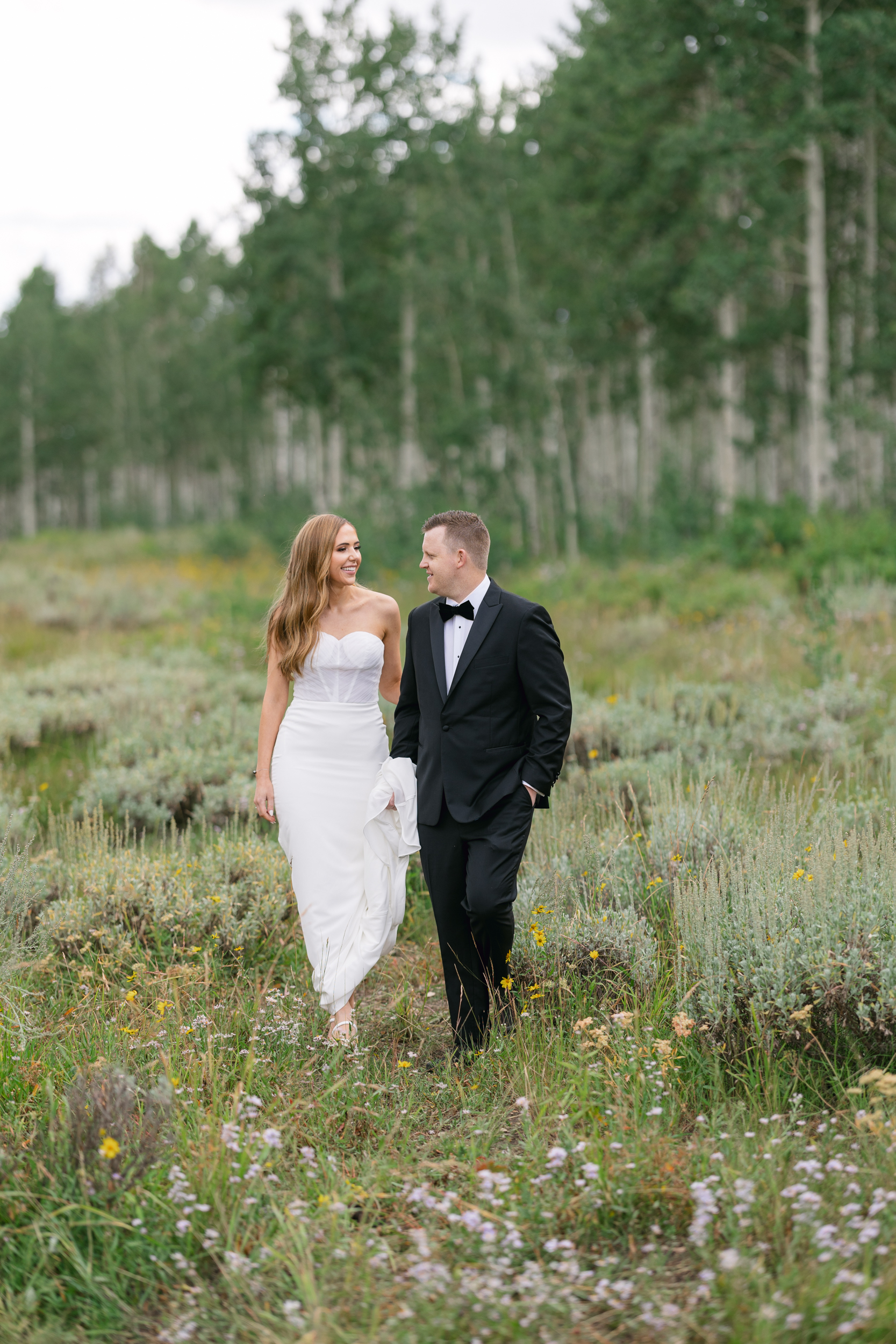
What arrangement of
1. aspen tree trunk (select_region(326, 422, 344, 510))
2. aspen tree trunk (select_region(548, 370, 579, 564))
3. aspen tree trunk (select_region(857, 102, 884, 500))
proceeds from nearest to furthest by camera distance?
aspen tree trunk (select_region(857, 102, 884, 500)) < aspen tree trunk (select_region(548, 370, 579, 564)) < aspen tree trunk (select_region(326, 422, 344, 510))

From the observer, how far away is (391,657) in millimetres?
4773

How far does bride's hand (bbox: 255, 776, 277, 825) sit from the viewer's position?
4.54m

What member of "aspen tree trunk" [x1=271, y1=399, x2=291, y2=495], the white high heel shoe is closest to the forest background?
"aspen tree trunk" [x1=271, y1=399, x2=291, y2=495]

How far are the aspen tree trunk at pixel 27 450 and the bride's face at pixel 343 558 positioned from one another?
44.2 meters

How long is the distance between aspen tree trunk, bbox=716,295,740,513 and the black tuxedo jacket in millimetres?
16750

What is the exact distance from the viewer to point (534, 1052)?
3.91 meters

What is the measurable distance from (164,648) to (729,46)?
14.6 m

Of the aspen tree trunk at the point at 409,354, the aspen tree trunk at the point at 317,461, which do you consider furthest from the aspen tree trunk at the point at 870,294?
the aspen tree trunk at the point at 317,461

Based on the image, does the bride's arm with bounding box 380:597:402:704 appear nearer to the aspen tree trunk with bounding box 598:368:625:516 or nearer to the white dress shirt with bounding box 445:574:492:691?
the white dress shirt with bounding box 445:574:492:691

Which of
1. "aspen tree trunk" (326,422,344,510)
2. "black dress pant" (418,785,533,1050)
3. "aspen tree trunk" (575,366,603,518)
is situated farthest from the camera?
"aspen tree trunk" (575,366,603,518)

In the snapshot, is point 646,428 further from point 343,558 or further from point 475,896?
point 475,896

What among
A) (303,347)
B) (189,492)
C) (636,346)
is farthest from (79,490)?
(636,346)

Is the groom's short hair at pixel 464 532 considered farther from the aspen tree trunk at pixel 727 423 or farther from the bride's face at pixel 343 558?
the aspen tree trunk at pixel 727 423

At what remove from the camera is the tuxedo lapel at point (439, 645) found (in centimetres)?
406
